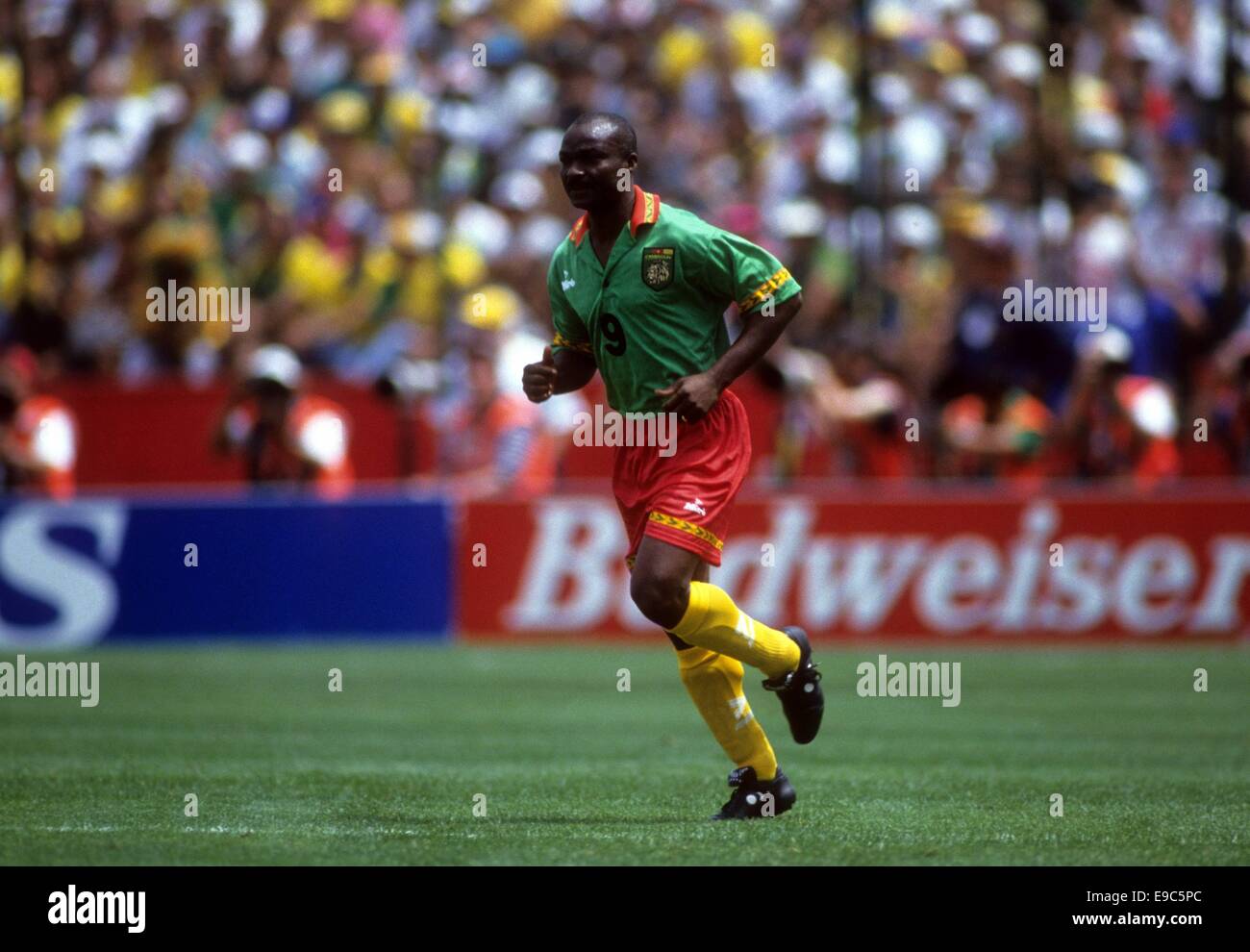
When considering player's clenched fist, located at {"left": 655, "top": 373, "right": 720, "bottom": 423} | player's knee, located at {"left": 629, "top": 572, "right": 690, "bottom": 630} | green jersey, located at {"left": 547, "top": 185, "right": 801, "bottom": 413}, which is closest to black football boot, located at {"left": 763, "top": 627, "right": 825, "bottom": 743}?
player's knee, located at {"left": 629, "top": 572, "right": 690, "bottom": 630}

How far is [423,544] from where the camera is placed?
17.8 metres

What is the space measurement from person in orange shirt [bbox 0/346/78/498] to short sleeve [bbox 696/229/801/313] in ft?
34.3

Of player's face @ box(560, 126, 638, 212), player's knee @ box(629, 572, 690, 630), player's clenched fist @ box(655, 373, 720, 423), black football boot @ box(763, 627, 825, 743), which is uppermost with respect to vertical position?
player's face @ box(560, 126, 638, 212)

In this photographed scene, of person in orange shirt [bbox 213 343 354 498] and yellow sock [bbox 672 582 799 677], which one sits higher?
person in orange shirt [bbox 213 343 354 498]

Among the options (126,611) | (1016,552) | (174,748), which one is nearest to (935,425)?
(1016,552)

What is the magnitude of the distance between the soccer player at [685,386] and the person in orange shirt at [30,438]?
10005 mm

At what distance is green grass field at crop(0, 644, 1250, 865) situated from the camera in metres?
7.77

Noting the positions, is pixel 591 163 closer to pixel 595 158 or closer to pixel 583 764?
pixel 595 158

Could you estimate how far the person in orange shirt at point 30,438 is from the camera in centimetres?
1791

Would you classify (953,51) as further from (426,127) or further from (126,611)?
(126,611)

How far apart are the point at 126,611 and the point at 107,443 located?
66.5 inches

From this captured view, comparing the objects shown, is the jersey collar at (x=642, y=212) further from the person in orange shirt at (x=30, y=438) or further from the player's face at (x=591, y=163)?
the person in orange shirt at (x=30, y=438)

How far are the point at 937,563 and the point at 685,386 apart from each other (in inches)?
381

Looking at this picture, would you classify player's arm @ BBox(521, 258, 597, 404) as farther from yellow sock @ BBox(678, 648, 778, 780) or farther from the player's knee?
yellow sock @ BBox(678, 648, 778, 780)
